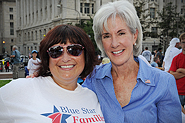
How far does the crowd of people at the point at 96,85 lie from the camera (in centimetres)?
202

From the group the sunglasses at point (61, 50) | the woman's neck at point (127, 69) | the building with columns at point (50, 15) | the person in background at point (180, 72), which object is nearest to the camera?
the sunglasses at point (61, 50)

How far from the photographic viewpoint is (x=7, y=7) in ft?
285

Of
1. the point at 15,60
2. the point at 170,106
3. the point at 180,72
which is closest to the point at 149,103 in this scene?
the point at 170,106

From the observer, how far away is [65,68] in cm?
234

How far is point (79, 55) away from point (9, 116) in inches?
39.5

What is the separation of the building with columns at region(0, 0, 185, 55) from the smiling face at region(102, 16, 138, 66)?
3015 centimetres

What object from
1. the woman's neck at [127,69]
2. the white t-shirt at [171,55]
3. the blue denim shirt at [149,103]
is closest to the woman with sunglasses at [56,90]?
the blue denim shirt at [149,103]

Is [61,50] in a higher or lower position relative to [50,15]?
lower

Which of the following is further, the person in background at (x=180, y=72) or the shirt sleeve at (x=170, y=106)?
the person in background at (x=180, y=72)

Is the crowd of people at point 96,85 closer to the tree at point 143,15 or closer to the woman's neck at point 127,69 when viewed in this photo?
Answer: the woman's neck at point 127,69

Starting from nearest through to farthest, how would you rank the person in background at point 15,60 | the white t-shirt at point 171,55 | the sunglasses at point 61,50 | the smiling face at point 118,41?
the sunglasses at point 61,50
the smiling face at point 118,41
the white t-shirt at point 171,55
the person in background at point 15,60

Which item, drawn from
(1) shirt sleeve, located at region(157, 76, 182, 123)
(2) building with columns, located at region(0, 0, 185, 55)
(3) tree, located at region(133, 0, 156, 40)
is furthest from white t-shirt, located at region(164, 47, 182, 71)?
(2) building with columns, located at region(0, 0, 185, 55)

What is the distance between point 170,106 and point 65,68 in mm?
1289

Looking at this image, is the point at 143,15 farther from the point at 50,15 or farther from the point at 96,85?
the point at 96,85
